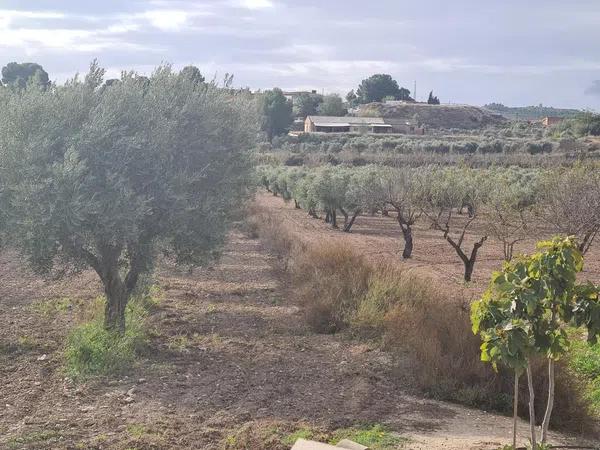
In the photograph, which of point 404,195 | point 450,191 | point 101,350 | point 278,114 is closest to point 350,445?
point 101,350

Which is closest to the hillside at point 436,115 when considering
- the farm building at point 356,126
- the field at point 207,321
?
the farm building at point 356,126

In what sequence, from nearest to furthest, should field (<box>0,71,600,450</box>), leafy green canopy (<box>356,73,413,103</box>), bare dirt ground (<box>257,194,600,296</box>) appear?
1. field (<box>0,71,600,450</box>)
2. bare dirt ground (<box>257,194,600,296</box>)
3. leafy green canopy (<box>356,73,413,103</box>)

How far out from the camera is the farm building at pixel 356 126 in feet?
280

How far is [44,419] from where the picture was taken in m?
7.66

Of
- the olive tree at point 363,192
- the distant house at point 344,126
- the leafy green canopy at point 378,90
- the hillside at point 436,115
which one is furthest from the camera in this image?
the leafy green canopy at point 378,90

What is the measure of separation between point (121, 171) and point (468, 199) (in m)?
23.3

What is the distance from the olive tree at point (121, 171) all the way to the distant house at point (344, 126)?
71265mm

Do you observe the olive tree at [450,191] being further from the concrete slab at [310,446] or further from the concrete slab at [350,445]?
the concrete slab at [310,446]

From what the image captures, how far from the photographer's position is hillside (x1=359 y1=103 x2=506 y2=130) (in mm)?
99181

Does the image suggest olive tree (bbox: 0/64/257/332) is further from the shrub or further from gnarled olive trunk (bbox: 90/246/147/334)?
the shrub

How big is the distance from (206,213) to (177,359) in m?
2.12

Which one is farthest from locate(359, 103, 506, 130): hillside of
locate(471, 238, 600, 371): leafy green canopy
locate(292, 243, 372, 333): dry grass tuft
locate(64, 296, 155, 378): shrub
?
locate(471, 238, 600, 371): leafy green canopy

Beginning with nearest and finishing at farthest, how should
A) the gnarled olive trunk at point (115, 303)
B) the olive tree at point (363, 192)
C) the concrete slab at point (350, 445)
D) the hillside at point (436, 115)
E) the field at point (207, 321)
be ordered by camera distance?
the concrete slab at point (350, 445), the field at point (207, 321), the gnarled olive trunk at point (115, 303), the olive tree at point (363, 192), the hillside at point (436, 115)

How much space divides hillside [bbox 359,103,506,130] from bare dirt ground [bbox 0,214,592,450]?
285 feet
